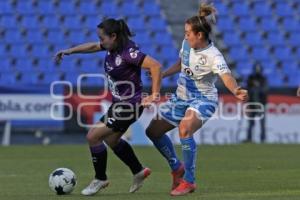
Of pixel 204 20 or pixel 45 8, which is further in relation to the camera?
pixel 45 8

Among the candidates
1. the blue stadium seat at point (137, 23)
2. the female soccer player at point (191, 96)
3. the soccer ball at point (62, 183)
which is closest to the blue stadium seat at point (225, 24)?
the blue stadium seat at point (137, 23)

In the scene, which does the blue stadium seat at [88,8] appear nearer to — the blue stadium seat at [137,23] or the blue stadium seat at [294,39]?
the blue stadium seat at [137,23]

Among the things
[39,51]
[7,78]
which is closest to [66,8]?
[39,51]

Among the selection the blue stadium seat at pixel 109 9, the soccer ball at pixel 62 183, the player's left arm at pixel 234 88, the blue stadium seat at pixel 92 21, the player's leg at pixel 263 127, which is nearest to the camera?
the player's left arm at pixel 234 88

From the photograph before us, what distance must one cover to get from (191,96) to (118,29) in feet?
3.66

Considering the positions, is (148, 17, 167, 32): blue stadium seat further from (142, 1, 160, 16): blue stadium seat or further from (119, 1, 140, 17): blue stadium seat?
(119, 1, 140, 17): blue stadium seat

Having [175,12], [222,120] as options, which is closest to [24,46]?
[175,12]

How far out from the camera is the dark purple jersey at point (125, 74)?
8.73 m

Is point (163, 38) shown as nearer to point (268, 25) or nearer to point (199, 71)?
point (268, 25)

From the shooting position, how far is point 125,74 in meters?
8.83

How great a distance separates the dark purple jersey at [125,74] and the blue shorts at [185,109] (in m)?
0.45

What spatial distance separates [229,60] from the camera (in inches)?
1014

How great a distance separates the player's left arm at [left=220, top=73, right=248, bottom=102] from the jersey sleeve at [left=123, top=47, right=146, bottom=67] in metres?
0.88

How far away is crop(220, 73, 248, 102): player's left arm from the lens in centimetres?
813
